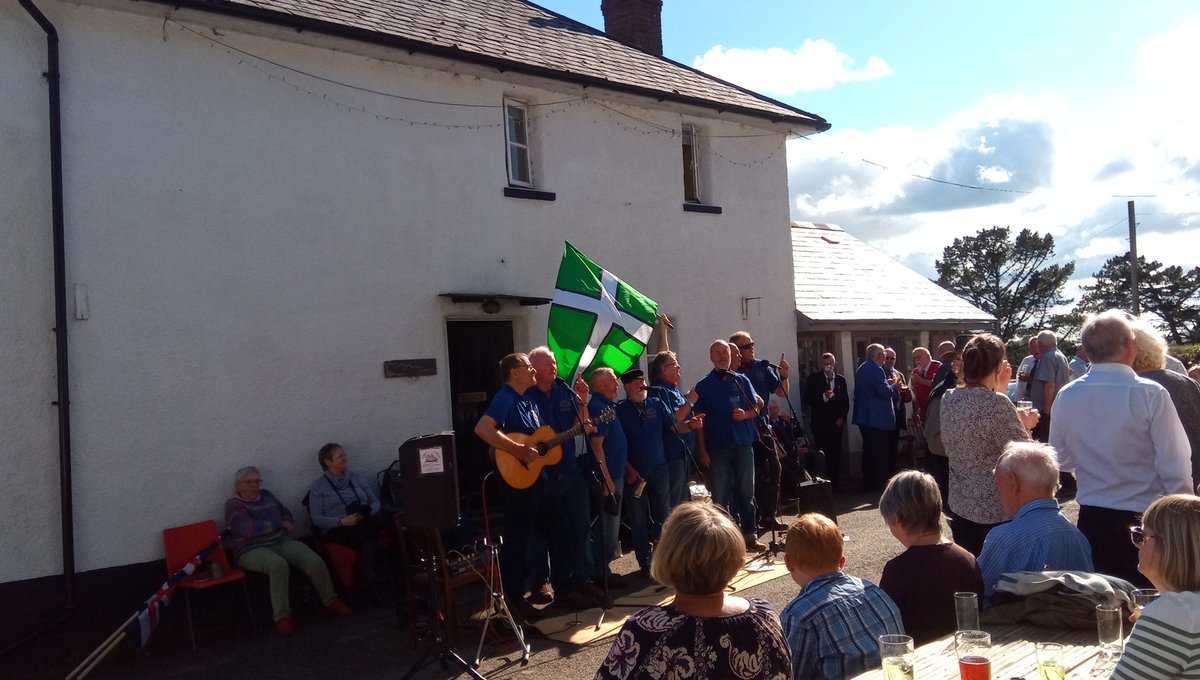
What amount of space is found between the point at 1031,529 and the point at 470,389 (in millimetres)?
6361

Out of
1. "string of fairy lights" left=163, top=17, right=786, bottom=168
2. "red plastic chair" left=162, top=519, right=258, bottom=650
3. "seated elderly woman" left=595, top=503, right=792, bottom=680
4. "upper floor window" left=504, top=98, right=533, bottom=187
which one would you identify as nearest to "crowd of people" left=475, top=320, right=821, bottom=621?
"red plastic chair" left=162, top=519, right=258, bottom=650

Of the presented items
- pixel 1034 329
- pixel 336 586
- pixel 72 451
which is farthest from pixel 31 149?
pixel 1034 329

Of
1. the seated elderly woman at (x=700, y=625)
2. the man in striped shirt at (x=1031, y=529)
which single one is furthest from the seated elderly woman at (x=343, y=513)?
the seated elderly woman at (x=700, y=625)

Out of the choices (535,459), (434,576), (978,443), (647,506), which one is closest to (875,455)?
(647,506)

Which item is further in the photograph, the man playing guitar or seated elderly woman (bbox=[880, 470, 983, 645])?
the man playing guitar

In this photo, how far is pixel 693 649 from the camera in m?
2.67

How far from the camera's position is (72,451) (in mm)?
6801

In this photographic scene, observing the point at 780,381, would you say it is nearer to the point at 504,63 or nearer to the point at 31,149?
the point at 504,63

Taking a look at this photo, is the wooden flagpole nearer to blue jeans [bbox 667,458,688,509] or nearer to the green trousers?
the green trousers

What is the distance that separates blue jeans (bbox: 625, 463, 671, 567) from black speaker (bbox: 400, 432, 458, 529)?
2623mm

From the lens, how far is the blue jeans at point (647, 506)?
8109 mm

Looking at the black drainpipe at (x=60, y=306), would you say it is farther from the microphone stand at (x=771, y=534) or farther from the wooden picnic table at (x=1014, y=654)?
the wooden picnic table at (x=1014, y=654)

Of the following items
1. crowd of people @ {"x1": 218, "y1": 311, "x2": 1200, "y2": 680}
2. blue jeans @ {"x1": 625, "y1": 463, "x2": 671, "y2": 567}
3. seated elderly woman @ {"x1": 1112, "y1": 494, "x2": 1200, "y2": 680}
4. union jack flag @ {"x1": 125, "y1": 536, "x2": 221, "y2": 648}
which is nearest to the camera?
seated elderly woman @ {"x1": 1112, "y1": 494, "x2": 1200, "y2": 680}

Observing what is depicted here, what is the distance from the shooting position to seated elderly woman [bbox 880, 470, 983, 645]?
3557mm
